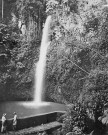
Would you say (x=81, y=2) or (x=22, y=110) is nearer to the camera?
(x=22, y=110)

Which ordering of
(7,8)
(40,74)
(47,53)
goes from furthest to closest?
(7,8) < (47,53) < (40,74)

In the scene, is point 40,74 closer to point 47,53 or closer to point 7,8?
point 47,53

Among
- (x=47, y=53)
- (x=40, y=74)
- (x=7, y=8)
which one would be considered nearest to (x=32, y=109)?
(x=40, y=74)

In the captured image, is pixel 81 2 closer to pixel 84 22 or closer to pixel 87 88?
pixel 84 22

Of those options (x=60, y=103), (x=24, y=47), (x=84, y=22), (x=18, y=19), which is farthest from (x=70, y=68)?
(x=18, y=19)

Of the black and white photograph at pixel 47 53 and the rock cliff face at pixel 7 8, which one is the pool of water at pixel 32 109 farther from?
the rock cliff face at pixel 7 8

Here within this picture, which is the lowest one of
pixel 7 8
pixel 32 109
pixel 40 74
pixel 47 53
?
pixel 32 109

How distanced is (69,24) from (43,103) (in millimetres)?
7571

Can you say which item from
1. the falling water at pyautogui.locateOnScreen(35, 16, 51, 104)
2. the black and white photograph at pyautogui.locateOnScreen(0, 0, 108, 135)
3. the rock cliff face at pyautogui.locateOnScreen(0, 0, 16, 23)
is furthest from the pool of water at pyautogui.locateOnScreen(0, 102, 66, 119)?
the rock cliff face at pyautogui.locateOnScreen(0, 0, 16, 23)

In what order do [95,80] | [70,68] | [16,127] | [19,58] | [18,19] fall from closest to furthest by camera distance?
[95,80] → [16,127] → [70,68] → [19,58] → [18,19]

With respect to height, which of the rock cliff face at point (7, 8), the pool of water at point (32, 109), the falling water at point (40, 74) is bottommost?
the pool of water at point (32, 109)

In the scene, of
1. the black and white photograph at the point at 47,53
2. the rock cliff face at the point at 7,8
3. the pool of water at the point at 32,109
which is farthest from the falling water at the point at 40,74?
the rock cliff face at the point at 7,8

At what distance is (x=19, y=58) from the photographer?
62.4 feet

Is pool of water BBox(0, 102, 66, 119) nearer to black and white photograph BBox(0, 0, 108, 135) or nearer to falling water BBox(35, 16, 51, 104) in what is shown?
black and white photograph BBox(0, 0, 108, 135)
